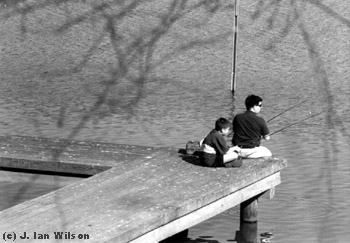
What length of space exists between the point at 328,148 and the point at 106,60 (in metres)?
11.8

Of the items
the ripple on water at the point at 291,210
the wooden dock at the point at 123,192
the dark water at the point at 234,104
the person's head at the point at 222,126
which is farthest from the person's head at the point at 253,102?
the ripple on water at the point at 291,210

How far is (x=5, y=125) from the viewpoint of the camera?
66.4 feet

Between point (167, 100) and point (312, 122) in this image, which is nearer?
point (312, 122)

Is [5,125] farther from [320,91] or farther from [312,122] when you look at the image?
[320,91]

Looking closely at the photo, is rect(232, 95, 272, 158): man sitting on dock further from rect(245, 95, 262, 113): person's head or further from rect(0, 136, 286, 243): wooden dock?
rect(0, 136, 286, 243): wooden dock

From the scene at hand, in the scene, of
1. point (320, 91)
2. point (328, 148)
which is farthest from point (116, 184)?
point (320, 91)

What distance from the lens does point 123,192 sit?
11.9 metres

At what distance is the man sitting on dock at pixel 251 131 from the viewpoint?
45.1 feet

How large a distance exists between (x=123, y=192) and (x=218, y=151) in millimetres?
1599

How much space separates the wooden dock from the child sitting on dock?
90mm

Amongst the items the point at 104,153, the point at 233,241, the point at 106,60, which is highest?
the point at 106,60

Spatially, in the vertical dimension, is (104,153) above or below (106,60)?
below

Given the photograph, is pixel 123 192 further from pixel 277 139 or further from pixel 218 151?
pixel 277 139

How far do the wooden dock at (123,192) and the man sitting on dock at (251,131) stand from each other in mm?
148
